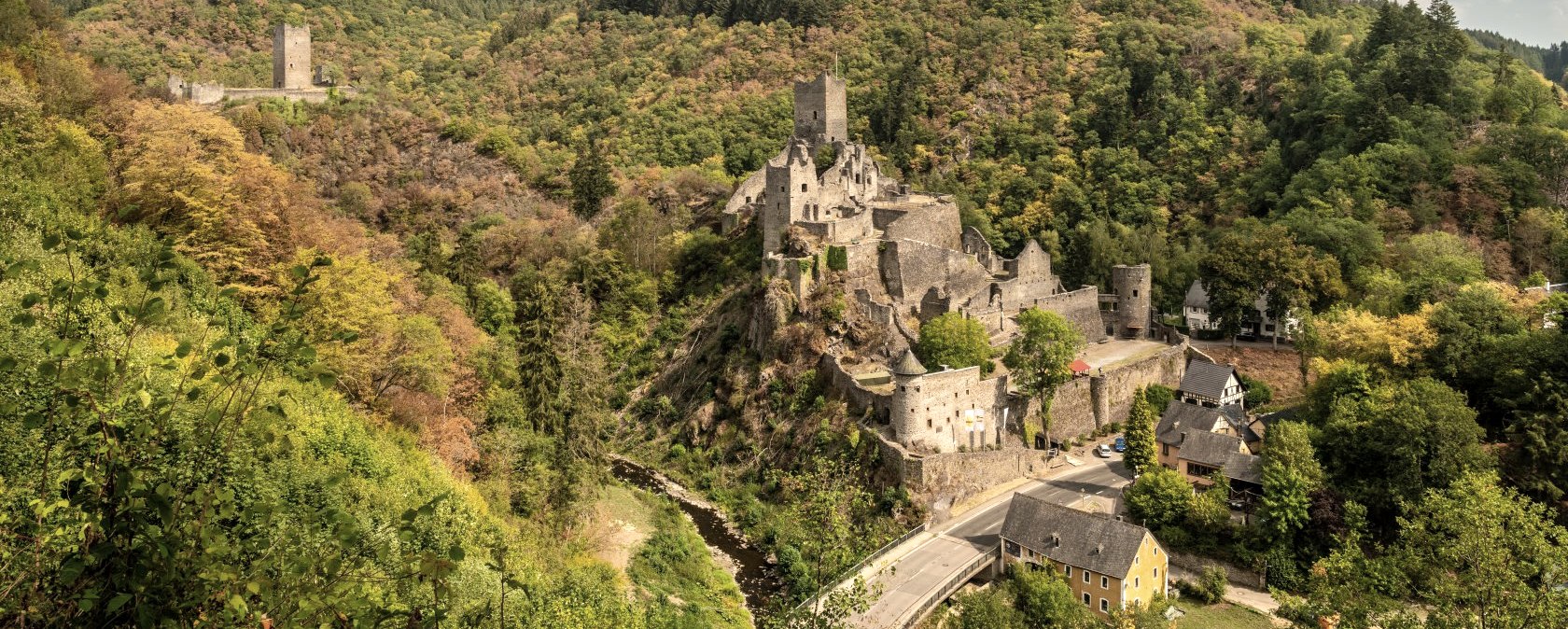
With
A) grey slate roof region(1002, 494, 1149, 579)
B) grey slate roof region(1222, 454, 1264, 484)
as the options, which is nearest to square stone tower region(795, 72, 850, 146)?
grey slate roof region(1002, 494, 1149, 579)

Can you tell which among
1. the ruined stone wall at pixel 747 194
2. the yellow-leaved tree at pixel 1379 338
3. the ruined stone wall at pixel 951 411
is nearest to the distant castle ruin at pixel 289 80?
the ruined stone wall at pixel 747 194

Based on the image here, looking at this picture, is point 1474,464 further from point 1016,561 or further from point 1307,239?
point 1307,239

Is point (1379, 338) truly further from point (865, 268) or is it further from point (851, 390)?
point (865, 268)

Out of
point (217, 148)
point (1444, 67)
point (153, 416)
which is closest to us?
point (153, 416)

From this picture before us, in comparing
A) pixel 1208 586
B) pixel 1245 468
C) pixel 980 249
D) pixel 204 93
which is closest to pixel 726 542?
pixel 1208 586

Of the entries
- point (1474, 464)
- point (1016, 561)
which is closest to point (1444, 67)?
point (1474, 464)

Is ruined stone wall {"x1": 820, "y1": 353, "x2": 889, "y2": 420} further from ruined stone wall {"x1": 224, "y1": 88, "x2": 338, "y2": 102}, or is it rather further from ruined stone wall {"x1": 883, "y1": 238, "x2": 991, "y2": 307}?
ruined stone wall {"x1": 224, "y1": 88, "x2": 338, "y2": 102}
